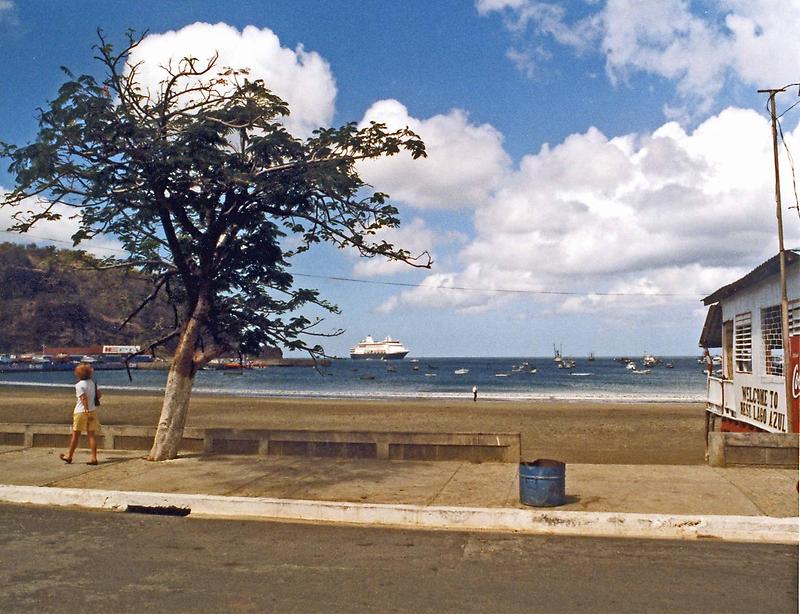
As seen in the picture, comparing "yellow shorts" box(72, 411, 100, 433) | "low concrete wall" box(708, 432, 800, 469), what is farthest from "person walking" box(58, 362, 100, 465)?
"low concrete wall" box(708, 432, 800, 469)

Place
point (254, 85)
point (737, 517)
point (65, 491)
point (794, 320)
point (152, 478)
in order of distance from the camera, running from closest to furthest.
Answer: point (737, 517) < point (65, 491) < point (152, 478) < point (254, 85) < point (794, 320)

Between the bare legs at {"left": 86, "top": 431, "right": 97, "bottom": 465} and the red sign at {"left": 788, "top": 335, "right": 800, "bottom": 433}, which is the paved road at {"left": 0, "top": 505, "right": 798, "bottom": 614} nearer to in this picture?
the bare legs at {"left": 86, "top": 431, "right": 97, "bottom": 465}

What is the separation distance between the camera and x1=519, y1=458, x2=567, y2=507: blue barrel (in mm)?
8398

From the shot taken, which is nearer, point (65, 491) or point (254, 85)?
point (65, 491)

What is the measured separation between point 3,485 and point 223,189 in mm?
5424

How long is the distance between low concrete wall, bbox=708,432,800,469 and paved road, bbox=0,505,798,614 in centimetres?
417

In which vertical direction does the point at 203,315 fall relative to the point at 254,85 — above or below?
below

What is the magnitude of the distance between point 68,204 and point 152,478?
461 cm

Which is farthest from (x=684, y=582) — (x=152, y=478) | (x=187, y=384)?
(x=187, y=384)

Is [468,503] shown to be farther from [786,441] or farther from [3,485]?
[3,485]

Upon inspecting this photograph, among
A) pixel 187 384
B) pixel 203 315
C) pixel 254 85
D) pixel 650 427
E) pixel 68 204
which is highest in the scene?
pixel 254 85

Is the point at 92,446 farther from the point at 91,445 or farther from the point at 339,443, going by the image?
the point at 339,443

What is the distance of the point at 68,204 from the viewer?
11.2 metres

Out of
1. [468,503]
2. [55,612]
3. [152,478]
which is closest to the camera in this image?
[55,612]
